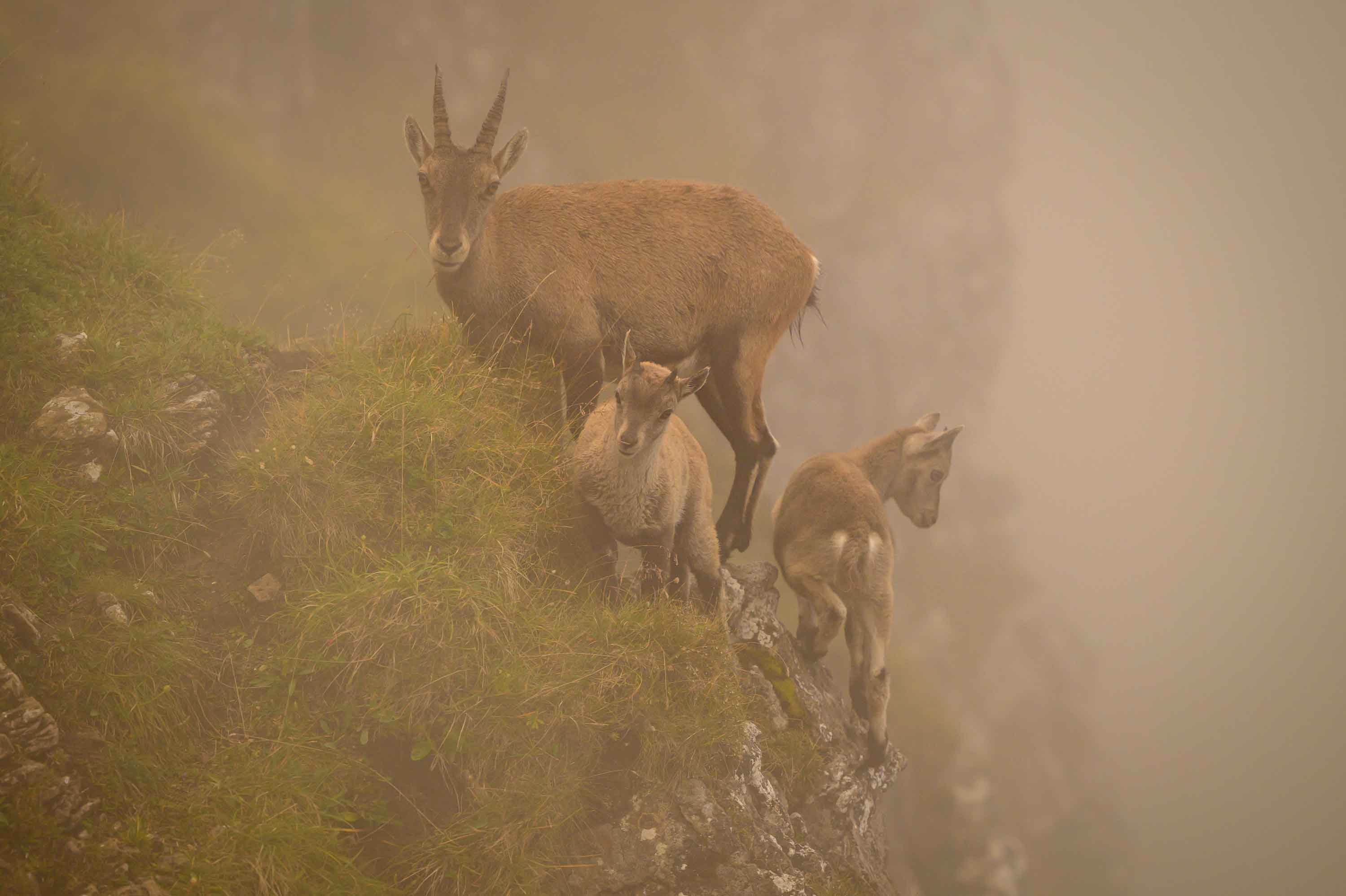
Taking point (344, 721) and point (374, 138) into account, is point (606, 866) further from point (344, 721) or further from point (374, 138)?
point (374, 138)

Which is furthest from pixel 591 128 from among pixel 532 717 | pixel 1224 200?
pixel 1224 200

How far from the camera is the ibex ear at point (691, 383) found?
19.3 feet

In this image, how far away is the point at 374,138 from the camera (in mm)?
13836

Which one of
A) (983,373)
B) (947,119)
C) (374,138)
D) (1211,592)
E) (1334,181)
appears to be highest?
(1334,181)

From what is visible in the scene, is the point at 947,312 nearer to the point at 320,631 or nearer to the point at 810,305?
the point at 810,305

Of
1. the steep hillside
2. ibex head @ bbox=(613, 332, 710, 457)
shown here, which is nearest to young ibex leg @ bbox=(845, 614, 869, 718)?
the steep hillside

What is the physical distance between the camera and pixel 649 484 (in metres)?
6.18

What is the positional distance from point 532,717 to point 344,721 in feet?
4.14

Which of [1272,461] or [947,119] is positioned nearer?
[947,119]

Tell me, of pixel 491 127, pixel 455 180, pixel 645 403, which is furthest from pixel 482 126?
pixel 645 403

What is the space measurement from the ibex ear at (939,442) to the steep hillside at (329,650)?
13.3ft

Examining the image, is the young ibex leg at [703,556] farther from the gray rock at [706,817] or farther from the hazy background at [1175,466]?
the hazy background at [1175,466]

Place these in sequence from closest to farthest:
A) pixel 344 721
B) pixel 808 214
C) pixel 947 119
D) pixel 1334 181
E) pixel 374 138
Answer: pixel 344 721
pixel 374 138
pixel 808 214
pixel 947 119
pixel 1334 181

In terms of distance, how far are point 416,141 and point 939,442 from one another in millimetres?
7100
